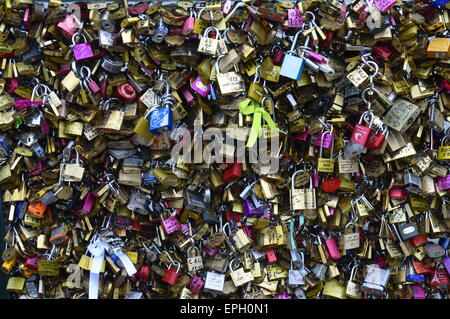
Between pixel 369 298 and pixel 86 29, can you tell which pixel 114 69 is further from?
pixel 369 298

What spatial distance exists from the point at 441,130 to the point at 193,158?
147cm

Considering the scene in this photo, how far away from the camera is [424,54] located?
2.99 metres

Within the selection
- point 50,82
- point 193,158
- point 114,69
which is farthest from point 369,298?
point 50,82

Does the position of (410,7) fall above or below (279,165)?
above

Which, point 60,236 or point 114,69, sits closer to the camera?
point 114,69

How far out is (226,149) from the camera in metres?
3.06

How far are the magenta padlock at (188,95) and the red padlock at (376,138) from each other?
3.47 feet

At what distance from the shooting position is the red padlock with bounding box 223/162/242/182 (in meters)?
3.07

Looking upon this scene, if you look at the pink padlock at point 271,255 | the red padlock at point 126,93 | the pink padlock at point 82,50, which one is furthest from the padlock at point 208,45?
the pink padlock at point 271,255

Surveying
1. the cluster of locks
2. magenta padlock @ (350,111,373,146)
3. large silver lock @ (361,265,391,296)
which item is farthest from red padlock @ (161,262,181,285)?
magenta padlock @ (350,111,373,146)

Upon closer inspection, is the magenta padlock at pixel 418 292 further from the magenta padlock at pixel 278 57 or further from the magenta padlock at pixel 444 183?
the magenta padlock at pixel 278 57

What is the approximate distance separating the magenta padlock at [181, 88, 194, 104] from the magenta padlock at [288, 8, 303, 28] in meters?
0.68

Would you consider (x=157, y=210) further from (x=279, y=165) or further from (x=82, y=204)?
(x=279, y=165)

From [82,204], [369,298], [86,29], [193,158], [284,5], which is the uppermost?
[284,5]
